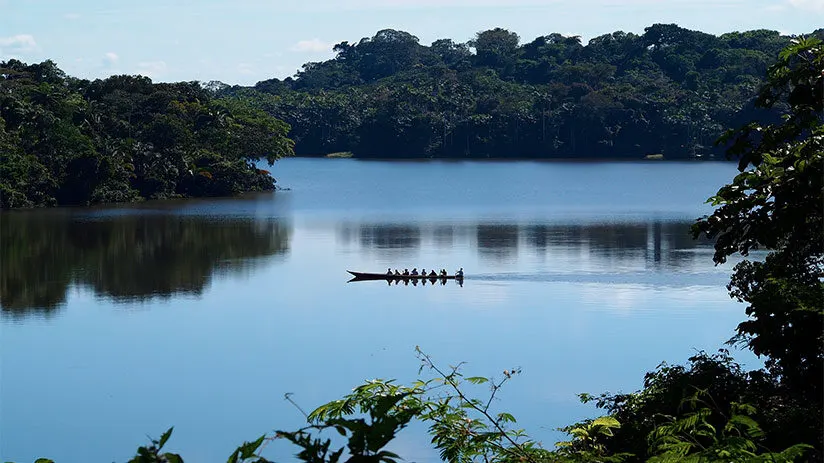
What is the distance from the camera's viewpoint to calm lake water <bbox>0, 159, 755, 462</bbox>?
21.8m

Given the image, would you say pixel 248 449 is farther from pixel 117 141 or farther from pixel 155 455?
pixel 117 141

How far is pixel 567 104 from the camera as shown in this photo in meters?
109

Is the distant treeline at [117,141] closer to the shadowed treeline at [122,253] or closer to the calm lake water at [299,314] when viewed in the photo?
the calm lake water at [299,314]

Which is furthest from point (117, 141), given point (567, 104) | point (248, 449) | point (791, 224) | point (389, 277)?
point (248, 449)

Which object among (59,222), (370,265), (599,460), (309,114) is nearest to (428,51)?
(309,114)

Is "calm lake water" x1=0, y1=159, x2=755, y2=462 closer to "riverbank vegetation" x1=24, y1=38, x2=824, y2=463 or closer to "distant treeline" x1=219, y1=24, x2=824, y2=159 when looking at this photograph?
"riverbank vegetation" x1=24, y1=38, x2=824, y2=463

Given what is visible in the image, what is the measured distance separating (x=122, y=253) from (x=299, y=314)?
1355 centimetres

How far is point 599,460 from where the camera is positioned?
5930 millimetres

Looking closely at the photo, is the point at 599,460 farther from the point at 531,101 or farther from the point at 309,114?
the point at 309,114

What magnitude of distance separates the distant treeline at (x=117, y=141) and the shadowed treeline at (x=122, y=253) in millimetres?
5322

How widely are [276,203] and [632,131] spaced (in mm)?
50714

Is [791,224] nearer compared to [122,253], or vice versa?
[791,224]

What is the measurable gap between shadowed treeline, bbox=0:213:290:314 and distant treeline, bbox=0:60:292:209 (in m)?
5.32

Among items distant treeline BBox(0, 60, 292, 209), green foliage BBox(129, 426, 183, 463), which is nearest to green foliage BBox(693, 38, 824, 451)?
green foliage BBox(129, 426, 183, 463)
